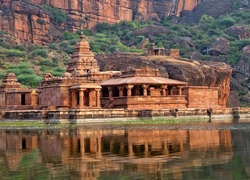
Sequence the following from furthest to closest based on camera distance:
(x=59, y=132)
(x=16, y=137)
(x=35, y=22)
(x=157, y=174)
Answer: (x=35, y=22) → (x=59, y=132) → (x=16, y=137) → (x=157, y=174)

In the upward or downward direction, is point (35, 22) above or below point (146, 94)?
above

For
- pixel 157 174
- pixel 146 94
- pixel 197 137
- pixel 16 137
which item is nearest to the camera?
pixel 157 174

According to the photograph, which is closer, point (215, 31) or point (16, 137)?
point (16, 137)

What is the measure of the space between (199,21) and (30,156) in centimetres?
12023

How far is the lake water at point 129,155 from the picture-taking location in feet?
65.3

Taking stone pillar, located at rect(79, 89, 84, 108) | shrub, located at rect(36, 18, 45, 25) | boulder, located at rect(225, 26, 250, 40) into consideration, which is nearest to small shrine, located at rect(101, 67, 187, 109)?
stone pillar, located at rect(79, 89, 84, 108)

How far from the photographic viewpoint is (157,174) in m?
19.5

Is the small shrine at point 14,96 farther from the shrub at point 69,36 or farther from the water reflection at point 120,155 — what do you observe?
the shrub at point 69,36

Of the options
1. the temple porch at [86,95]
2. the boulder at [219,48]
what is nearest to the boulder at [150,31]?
the boulder at [219,48]

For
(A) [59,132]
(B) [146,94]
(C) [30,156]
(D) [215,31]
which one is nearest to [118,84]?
(B) [146,94]

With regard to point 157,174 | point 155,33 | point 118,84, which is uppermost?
point 155,33

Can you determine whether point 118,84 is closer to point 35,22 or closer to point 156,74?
point 156,74

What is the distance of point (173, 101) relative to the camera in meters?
54.7

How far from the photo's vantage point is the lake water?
19.9 m
